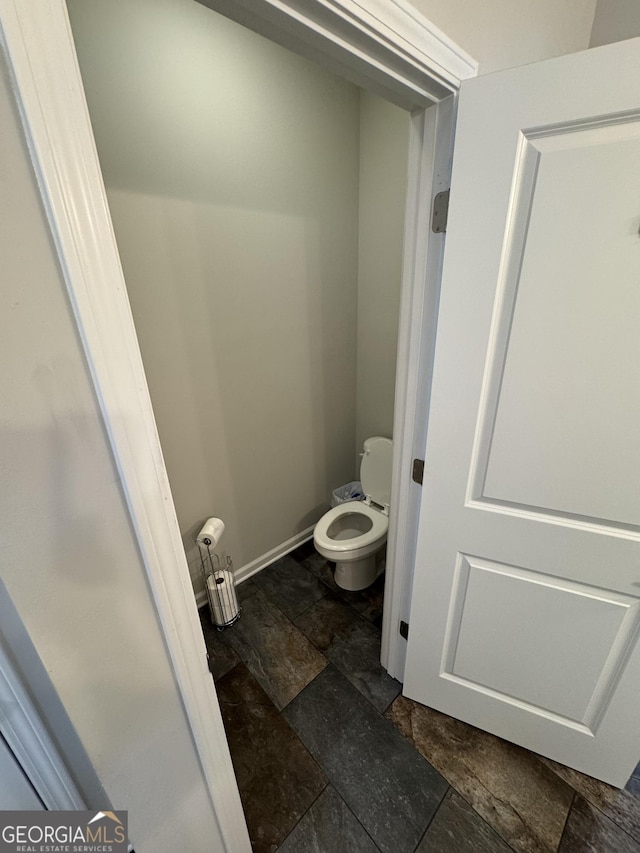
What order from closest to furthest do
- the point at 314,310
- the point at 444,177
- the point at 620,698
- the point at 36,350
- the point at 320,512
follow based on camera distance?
1. the point at 36,350
2. the point at 444,177
3. the point at 620,698
4. the point at 314,310
5. the point at 320,512

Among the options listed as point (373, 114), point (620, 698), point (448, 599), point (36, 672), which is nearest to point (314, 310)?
point (373, 114)

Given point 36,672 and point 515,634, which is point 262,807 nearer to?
point 515,634

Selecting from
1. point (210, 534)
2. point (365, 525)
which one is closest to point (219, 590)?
point (210, 534)

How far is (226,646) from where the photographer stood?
1.66 meters

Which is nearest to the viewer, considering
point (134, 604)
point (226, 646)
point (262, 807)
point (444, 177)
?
point (134, 604)

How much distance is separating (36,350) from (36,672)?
18.1 inches

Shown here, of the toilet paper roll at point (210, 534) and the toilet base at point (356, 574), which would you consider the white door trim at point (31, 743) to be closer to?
the toilet paper roll at point (210, 534)

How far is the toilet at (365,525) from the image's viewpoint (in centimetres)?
176

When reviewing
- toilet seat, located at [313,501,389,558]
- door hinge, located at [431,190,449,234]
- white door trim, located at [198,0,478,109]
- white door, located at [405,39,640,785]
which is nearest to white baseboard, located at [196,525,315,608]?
toilet seat, located at [313,501,389,558]

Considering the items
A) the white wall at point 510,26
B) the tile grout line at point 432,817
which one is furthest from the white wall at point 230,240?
the tile grout line at point 432,817

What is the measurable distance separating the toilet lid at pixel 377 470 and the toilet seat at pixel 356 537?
3.6 inches

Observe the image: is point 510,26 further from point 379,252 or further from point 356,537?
point 356,537

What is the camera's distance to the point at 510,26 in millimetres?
863

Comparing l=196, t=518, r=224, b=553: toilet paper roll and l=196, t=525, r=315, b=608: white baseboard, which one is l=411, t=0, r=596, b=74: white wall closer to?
l=196, t=518, r=224, b=553: toilet paper roll
